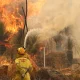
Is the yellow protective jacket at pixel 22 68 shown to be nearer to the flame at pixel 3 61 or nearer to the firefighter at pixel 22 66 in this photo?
the firefighter at pixel 22 66

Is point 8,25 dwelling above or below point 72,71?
above

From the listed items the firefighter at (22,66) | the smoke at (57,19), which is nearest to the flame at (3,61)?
the smoke at (57,19)

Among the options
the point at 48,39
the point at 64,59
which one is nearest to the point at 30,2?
the point at 48,39

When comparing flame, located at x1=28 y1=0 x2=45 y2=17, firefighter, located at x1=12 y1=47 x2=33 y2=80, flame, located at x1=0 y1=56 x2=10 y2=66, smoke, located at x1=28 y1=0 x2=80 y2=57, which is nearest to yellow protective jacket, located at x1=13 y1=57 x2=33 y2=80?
firefighter, located at x1=12 y1=47 x2=33 y2=80

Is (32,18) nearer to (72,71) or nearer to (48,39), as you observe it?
(48,39)

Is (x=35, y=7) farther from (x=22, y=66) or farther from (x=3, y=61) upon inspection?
(x=22, y=66)

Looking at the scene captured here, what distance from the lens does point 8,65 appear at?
1386 cm

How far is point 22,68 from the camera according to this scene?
9039 mm

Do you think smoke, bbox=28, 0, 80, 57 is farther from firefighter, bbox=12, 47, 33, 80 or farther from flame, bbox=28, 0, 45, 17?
firefighter, bbox=12, 47, 33, 80

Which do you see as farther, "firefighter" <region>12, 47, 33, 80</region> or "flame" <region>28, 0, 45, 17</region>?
"flame" <region>28, 0, 45, 17</region>

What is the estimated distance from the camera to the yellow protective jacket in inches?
356

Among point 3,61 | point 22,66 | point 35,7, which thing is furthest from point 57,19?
point 22,66

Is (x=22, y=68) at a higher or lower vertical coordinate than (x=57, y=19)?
lower

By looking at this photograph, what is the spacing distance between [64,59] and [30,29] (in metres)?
2.71
